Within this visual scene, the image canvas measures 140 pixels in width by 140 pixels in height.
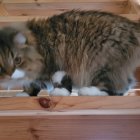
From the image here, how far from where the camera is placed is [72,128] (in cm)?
97

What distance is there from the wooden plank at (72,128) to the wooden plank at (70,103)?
0.04 metres

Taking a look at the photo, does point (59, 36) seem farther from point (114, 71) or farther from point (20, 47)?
point (114, 71)

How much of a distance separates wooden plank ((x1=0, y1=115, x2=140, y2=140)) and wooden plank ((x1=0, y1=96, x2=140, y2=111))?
4cm

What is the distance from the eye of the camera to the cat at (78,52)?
1.25 meters

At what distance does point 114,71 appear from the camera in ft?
4.02

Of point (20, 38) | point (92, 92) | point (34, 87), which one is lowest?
point (34, 87)

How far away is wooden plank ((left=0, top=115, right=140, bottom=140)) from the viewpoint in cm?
96

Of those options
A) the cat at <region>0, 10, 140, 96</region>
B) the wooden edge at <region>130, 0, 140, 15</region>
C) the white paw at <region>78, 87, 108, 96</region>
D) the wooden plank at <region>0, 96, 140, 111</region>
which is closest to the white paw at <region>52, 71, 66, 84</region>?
the cat at <region>0, 10, 140, 96</region>

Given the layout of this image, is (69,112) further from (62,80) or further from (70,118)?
(62,80)

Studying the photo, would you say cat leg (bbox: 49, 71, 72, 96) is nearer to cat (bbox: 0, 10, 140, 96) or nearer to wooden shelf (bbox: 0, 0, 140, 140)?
cat (bbox: 0, 10, 140, 96)

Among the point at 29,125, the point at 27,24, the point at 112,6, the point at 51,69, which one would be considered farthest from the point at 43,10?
the point at 29,125

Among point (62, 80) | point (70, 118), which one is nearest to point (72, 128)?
point (70, 118)

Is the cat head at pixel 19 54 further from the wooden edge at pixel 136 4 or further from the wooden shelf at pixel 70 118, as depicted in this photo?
the wooden edge at pixel 136 4

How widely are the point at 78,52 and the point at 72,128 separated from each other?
1.58 ft
